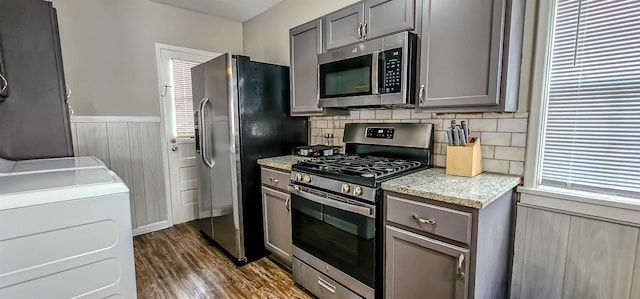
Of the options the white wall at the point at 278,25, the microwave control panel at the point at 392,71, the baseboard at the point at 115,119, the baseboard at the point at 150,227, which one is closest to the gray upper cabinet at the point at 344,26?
the microwave control panel at the point at 392,71

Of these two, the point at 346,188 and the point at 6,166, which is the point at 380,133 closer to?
the point at 346,188

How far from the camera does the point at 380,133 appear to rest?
6.91 feet

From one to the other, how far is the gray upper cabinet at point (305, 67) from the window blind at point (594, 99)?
147 centimetres

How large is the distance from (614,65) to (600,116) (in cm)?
23

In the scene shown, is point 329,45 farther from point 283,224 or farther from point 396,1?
point 283,224

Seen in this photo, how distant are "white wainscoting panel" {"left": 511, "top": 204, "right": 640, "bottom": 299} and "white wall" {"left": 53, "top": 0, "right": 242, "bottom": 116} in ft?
11.3

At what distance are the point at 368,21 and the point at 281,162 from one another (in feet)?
3.89

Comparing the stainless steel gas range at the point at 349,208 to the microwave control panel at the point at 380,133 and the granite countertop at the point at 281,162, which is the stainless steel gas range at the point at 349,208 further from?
the granite countertop at the point at 281,162

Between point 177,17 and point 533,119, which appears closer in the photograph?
point 533,119

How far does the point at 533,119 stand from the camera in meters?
1.48

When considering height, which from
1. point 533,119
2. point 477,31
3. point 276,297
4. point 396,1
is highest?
point 396,1

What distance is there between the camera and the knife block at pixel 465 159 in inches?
61.3

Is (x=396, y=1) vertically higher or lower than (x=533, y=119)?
higher

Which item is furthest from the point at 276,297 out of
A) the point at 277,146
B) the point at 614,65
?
the point at 614,65
